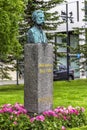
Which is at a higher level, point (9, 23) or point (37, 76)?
point (9, 23)

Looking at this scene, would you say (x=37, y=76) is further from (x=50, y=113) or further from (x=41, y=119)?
(x=41, y=119)

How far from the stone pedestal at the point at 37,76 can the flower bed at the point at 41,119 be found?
0.29 m

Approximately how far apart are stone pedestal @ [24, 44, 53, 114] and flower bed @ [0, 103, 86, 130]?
0.29m

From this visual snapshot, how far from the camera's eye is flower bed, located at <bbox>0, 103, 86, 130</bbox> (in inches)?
448

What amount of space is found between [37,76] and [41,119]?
4.00ft

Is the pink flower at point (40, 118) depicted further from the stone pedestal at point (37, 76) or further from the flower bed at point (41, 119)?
the stone pedestal at point (37, 76)

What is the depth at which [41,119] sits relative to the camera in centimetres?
1137

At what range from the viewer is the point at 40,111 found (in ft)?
40.2

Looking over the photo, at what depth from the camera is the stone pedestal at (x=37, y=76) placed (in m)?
12.0

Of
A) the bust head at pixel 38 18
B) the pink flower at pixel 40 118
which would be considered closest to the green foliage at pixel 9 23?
the bust head at pixel 38 18

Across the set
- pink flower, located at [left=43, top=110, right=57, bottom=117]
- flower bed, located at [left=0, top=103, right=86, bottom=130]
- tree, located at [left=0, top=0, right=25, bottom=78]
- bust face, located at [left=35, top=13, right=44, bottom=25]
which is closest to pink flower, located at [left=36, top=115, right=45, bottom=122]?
flower bed, located at [left=0, top=103, right=86, bottom=130]

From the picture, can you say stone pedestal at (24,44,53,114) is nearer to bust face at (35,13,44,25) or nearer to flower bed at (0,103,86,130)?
flower bed at (0,103,86,130)

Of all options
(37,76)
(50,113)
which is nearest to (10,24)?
(37,76)

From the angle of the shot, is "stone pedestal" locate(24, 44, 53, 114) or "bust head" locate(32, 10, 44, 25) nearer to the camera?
"stone pedestal" locate(24, 44, 53, 114)
